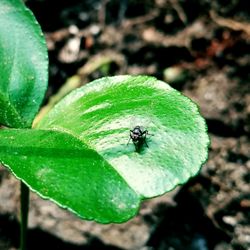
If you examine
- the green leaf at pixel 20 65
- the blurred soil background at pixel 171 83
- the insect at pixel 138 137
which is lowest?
the blurred soil background at pixel 171 83

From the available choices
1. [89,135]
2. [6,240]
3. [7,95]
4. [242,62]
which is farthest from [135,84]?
[242,62]

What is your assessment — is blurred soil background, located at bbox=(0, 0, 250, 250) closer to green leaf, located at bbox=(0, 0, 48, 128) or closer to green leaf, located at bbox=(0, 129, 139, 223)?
green leaf, located at bbox=(0, 0, 48, 128)

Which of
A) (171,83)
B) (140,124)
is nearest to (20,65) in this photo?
(140,124)

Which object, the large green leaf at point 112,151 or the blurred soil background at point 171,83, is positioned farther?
the blurred soil background at point 171,83

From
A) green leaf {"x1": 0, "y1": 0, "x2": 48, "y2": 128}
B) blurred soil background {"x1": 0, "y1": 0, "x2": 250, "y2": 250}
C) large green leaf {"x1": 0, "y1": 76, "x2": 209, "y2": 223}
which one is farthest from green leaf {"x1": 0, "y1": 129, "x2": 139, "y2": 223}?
blurred soil background {"x1": 0, "y1": 0, "x2": 250, "y2": 250}

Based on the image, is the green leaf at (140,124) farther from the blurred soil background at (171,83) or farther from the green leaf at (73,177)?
the blurred soil background at (171,83)

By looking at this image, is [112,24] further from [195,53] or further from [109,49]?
[195,53]

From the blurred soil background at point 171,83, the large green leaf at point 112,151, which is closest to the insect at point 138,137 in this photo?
the large green leaf at point 112,151
